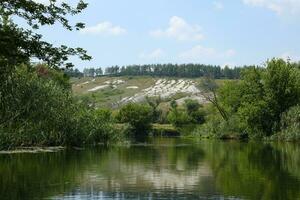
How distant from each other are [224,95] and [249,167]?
7880 cm

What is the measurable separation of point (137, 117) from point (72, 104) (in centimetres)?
7654

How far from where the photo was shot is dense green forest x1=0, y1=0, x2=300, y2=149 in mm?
17781

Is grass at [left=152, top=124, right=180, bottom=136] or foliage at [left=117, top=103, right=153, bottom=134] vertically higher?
foliage at [left=117, top=103, right=153, bottom=134]

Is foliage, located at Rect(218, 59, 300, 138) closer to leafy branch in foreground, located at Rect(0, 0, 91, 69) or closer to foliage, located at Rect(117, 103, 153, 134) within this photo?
foliage, located at Rect(117, 103, 153, 134)

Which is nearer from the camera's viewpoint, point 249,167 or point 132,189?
point 132,189

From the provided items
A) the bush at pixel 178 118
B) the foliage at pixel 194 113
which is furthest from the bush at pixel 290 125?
the foliage at pixel 194 113

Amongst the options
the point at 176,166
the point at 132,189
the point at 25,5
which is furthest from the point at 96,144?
the point at 25,5

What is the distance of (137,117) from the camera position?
482 feet

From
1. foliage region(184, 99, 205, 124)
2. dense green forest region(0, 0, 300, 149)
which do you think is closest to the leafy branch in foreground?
dense green forest region(0, 0, 300, 149)

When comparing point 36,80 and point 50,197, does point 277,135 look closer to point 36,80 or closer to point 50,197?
point 36,80

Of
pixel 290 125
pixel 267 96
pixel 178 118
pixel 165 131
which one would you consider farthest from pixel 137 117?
pixel 290 125

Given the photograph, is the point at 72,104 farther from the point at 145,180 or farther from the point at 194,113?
the point at 194,113

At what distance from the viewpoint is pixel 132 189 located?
27.8 meters

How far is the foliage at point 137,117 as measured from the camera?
146 meters
